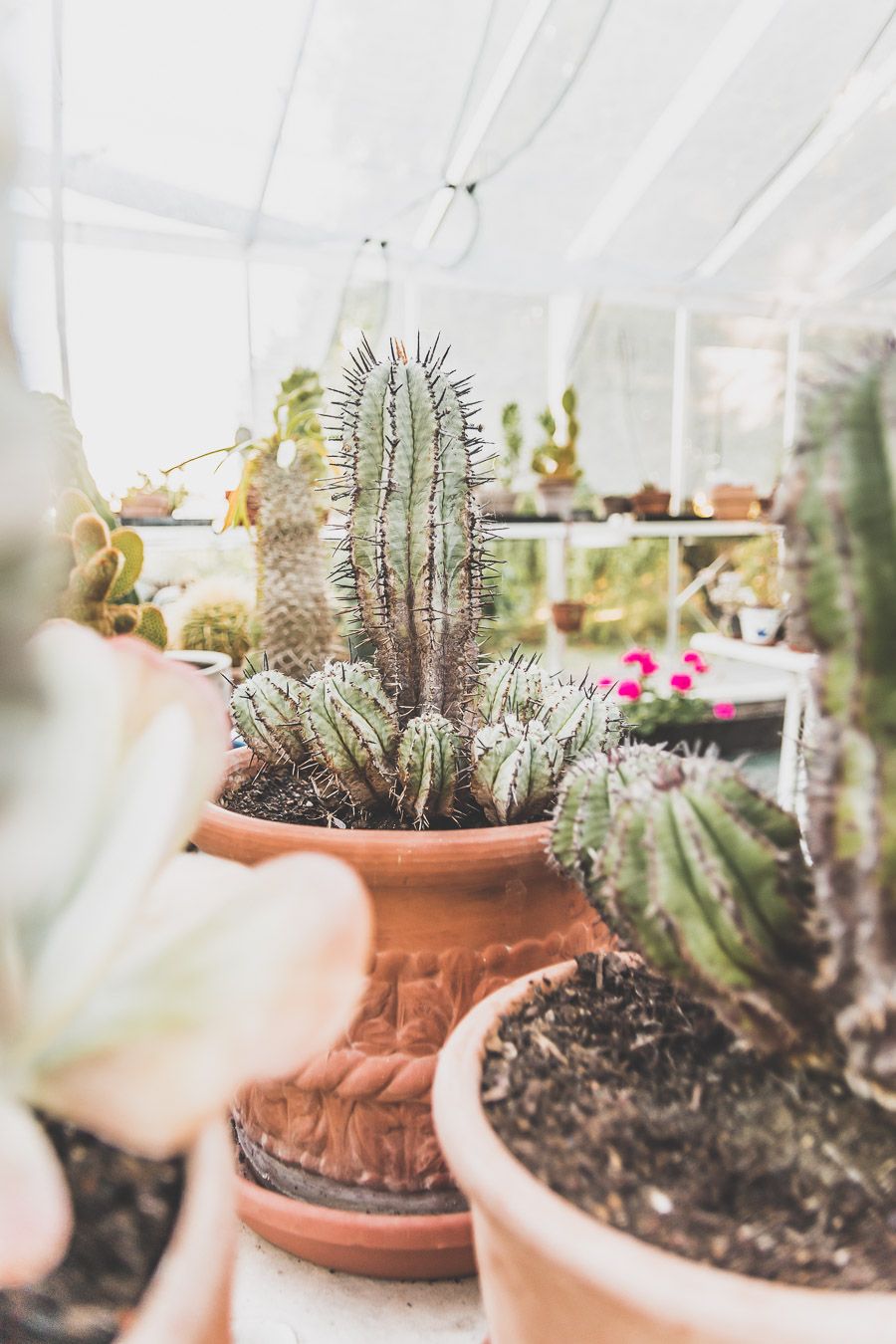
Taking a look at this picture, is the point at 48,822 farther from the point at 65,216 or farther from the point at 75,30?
the point at 65,216

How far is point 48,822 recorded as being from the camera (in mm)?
227

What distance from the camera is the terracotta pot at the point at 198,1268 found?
0.25 m

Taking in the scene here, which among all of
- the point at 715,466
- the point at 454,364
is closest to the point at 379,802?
the point at 454,364

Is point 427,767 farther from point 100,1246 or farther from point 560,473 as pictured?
point 560,473

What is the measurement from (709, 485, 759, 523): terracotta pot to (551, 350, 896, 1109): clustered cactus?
4488mm

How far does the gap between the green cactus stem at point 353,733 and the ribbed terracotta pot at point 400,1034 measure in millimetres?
100

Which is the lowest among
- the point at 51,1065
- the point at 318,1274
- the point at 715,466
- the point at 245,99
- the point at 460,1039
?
the point at 318,1274

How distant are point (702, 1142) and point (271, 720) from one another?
19.8 inches

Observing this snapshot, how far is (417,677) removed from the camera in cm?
80

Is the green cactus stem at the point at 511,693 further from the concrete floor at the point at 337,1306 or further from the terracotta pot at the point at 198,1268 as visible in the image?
the terracotta pot at the point at 198,1268

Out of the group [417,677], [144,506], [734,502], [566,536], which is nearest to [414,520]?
[417,677]

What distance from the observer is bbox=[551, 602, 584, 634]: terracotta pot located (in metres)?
4.31

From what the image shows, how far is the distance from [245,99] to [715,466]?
11.0ft

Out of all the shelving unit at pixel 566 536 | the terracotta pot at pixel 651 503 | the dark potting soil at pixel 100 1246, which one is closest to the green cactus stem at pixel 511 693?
the dark potting soil at pixel 100 1246
